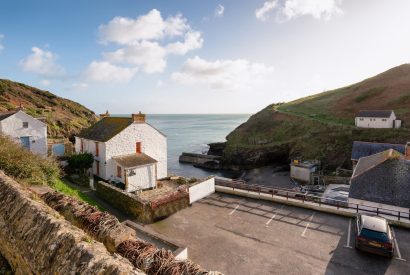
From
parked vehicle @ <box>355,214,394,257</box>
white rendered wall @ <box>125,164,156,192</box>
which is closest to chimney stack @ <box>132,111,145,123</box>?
white rendered wall @ <box>125,164,156,192</box>

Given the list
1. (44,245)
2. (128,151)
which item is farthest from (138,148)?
(44,245)

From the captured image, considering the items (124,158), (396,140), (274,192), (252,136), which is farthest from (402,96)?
(124,158)

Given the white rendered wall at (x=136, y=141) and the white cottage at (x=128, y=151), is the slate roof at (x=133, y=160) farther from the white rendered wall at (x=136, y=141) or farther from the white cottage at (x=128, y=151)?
the white rendered wall at (x=136, y=141)

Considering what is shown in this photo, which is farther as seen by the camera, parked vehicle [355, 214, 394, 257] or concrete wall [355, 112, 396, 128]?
concrete wall [355, 112, 396, 128]

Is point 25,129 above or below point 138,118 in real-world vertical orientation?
below

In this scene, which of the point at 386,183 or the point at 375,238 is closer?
the point at 375,238

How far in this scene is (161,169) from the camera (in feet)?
93.4

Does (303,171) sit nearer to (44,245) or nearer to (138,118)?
(138,118)

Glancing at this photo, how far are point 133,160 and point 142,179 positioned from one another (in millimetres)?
2029

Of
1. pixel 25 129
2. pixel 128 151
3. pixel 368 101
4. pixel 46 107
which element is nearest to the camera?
pixel 128 151

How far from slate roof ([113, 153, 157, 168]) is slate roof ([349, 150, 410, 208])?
1905 centimetres

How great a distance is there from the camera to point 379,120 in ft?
198

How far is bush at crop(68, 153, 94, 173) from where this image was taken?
2570 cm

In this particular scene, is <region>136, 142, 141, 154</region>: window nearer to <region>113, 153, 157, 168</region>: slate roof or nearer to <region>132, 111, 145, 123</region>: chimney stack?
<region>113, 153, 157, 168</region>: slate roof
